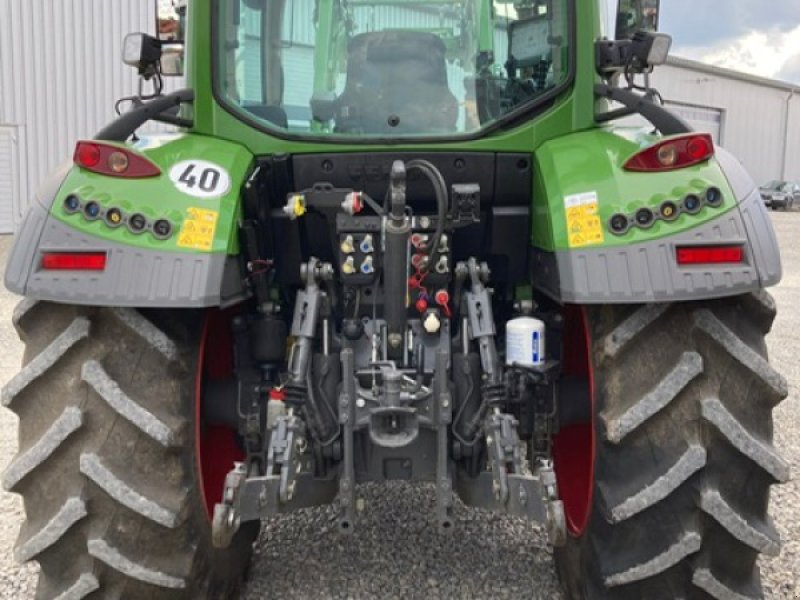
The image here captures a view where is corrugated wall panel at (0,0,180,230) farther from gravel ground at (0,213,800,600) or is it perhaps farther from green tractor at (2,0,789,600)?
green tractor at (2,0,789,600)

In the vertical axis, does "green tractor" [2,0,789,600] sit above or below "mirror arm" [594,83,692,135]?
below

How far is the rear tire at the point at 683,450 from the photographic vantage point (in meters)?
2.39

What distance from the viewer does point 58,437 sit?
2439 millimetres

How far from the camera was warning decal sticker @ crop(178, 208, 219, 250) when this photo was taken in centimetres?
247

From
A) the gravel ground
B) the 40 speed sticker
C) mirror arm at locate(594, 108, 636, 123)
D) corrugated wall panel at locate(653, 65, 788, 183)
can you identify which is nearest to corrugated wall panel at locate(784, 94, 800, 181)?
corrugated wall panel at locate(653, 65, 788, 183)

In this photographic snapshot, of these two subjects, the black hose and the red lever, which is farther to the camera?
the red lever

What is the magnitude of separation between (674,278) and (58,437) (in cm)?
170

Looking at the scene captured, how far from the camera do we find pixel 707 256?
2398mm

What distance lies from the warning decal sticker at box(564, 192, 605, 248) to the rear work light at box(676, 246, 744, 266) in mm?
215

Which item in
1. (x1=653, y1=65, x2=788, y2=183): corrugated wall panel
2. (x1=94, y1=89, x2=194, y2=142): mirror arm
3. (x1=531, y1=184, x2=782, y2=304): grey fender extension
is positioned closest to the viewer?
(x1=531, y1=184, x2=782, y2=304): grey fender extension

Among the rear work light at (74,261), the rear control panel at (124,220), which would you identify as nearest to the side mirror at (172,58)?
the rear control panel at (124,220)

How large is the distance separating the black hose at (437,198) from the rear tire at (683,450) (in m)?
0.54

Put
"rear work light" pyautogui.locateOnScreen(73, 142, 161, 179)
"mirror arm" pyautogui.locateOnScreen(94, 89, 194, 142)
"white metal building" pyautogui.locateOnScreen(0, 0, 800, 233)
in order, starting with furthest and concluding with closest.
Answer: "white metal building" pyautogui.locateOnScreen(0, 0, 800, 233)
"mirror arm" pyautogui.locateOnScreen(94, 89, 194, 142)
"rear work light" pyautogui.locateOnScreen(73, 142, 161, 179)

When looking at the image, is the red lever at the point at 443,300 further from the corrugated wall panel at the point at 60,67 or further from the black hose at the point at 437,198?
the corrugated wall panel at the point at 60,67
